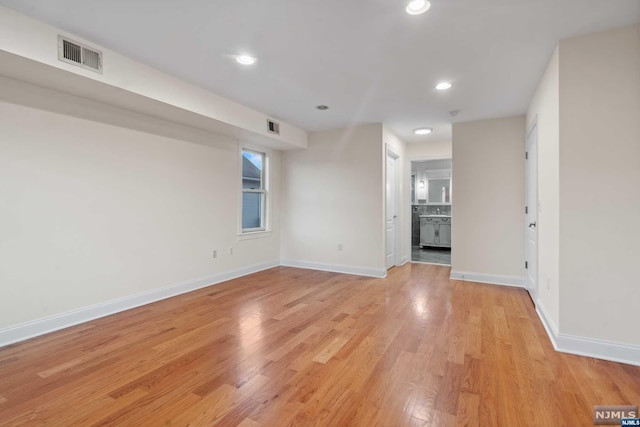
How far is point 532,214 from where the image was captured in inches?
148

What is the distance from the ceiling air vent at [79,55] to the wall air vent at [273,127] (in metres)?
2.31

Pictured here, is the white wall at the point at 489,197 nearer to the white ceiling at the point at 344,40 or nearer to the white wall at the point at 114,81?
the white ceiling at the point at 344,40

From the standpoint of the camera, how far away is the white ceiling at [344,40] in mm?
2074

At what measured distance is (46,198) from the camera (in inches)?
109

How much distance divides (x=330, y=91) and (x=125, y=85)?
2.09 m

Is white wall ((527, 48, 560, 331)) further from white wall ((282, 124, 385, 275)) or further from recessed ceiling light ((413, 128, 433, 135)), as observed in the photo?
white wall ((282, 124, 385, 275))

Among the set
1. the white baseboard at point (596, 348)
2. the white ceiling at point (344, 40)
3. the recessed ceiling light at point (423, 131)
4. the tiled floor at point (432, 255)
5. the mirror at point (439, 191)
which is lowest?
the tiled floor at point (432, 255)

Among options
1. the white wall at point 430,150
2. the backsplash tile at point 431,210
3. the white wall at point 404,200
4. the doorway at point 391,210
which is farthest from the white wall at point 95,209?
the backsplash tile at point 431,210

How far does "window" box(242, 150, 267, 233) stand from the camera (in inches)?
208

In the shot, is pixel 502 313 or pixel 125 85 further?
pixel 502 313

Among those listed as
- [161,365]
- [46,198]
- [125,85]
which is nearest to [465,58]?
[125,85]

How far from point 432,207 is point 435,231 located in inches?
36.5

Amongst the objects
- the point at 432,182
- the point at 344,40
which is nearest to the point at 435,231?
the point at 432,182

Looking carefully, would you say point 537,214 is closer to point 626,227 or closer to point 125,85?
point 626,227
